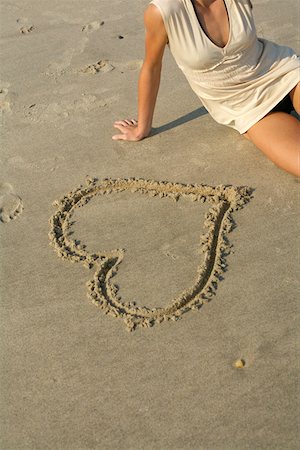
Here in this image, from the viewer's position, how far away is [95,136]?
3092mm

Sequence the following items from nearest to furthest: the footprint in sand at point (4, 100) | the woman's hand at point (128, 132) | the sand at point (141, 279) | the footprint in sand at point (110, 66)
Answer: the sand at point (141, 279)
the woman's hand at point (128, 132)
the footprint in sand at point (4, 100)
the footprint in sand at point (110, 66)

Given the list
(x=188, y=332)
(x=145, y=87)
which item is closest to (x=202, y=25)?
(x=145, y=87)

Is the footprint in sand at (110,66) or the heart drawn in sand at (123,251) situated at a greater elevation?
the footprint in sand at (110,66)

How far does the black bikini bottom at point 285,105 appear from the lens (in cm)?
273

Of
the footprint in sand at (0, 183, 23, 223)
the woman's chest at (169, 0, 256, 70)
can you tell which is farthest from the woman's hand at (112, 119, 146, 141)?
the footprint in sand at (0, 183, 23, 223)

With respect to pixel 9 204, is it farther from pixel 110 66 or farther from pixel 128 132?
pixel 110 66

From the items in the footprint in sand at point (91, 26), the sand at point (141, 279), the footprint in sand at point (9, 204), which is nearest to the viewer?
the sand at point (141, 279)

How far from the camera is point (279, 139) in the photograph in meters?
2.60

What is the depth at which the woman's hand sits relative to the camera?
2992mm

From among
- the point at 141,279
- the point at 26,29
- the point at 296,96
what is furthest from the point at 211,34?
the point at 26,29

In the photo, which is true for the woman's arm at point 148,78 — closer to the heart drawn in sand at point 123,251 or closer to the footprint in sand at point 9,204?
the heart drawn in sand at point 123,251

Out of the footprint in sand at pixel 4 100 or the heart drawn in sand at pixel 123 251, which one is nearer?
the heart drawn in sand at pixel 123 251

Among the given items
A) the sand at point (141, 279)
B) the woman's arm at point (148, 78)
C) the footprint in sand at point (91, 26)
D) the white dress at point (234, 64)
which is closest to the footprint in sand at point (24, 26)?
the footprint in sand at point (91, 26)

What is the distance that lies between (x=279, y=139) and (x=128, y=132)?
2.72ft
